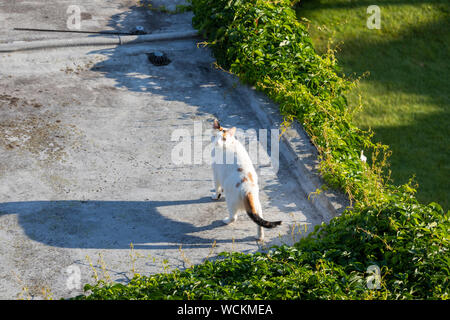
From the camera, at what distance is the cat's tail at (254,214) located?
6238 millimetres

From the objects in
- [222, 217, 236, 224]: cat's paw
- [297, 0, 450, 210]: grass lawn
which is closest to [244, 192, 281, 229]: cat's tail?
[222, 217, 236, 224]: cat's paw

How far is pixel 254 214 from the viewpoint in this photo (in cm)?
627

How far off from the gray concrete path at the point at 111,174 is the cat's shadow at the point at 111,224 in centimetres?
1

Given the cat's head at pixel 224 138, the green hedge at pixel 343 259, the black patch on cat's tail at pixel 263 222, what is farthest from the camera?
the cat's head at pixel 224 138

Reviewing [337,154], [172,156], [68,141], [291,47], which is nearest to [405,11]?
[291,47]

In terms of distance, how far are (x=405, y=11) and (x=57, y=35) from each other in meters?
7.76

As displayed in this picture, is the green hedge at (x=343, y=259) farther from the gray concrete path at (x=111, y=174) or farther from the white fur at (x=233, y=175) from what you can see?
the white fur at (x=233, y=175)

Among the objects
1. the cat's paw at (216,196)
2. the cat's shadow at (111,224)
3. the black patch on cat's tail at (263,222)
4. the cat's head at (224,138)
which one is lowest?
the cat's shadow at (111,224)

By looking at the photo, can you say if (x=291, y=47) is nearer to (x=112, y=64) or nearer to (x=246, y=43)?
(x=246, y=43)

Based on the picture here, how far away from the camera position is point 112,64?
1006cm

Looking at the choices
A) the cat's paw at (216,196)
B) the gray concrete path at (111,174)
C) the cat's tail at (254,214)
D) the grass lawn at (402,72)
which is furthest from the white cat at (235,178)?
the grass lawn at (402,72)

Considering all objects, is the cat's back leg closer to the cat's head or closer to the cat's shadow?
the cat's shadow

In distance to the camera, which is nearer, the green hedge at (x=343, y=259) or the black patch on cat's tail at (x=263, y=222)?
the green hedge at (x=343, y=259)

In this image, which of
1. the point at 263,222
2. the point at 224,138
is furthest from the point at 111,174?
the point at 263,222
